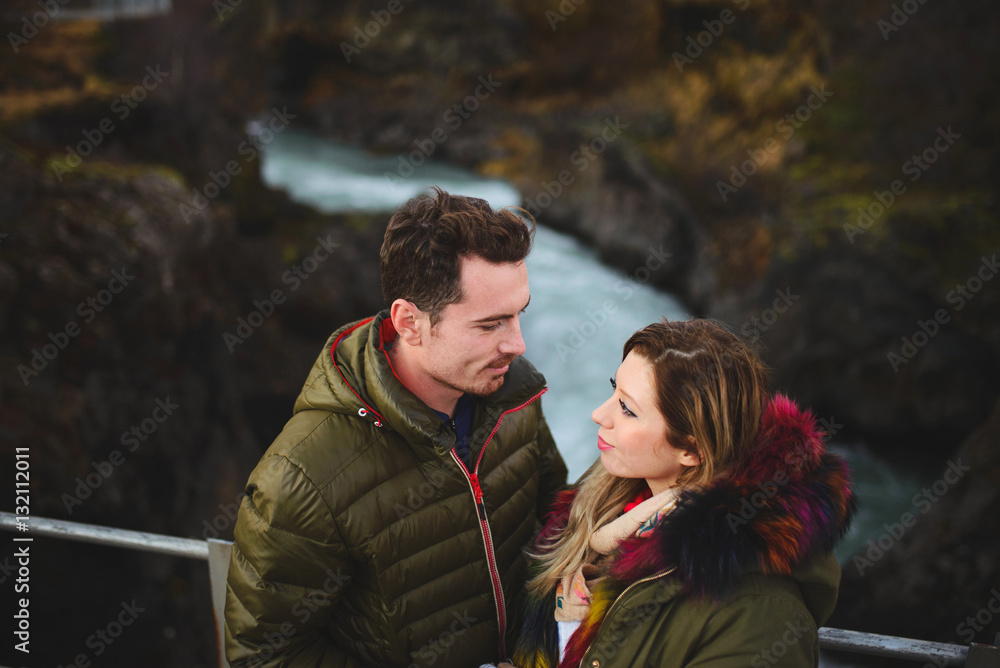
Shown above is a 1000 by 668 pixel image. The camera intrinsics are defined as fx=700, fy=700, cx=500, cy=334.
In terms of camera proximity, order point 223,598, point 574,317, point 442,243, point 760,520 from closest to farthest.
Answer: point 760,520 → point 442,243 → point 223,598 → point 574,317

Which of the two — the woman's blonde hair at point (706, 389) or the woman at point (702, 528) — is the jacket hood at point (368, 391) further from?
the woman's blonde hair at point (706, 389)

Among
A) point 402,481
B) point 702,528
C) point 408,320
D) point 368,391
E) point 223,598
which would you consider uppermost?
point 702,528

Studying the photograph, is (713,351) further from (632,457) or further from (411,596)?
(411,596)

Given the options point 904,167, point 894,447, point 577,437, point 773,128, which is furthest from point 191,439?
point 773,128

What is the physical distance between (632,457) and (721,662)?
565 mm

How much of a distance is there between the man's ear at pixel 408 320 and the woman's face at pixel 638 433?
2.09ft

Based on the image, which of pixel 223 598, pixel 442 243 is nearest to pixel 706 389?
pixel 442 243

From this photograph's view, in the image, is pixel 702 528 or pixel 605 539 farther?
pixel 605 539

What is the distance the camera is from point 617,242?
13555mm

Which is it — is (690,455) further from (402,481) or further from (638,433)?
(402,481)

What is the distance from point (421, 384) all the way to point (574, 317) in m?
9.85

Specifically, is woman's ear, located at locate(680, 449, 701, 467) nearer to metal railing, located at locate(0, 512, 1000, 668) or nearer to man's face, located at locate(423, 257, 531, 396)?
man's face, located at locate(423, 257, 531, 396)

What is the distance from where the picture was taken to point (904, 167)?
9.26 metres

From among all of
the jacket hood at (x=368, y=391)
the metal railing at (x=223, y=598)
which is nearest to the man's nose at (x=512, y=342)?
the jacket hood at (x=368, y=391)
